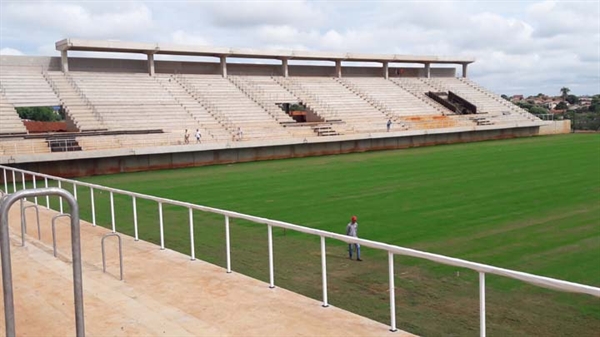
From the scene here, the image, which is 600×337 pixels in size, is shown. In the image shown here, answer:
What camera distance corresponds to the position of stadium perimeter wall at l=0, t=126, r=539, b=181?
26344mm

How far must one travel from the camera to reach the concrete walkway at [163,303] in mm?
6129

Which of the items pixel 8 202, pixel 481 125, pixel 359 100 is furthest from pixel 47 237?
pixel 481 125

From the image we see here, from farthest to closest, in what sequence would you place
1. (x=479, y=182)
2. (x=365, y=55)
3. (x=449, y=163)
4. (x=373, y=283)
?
(x=365, y=55) < (x=449, y=163) < (x=479, y=182) < (x=373, y=283)

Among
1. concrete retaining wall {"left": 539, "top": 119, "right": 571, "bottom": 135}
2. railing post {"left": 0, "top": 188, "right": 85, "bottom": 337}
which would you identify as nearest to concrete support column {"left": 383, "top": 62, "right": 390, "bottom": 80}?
concrete retaining wall {"left": 539, "top": 119, "right": 571, "bottom": 135}

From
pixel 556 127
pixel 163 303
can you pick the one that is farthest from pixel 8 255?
pixel 556 127

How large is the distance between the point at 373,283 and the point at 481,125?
4071 centimetres

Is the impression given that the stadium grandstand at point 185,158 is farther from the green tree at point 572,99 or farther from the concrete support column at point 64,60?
the green tree at point 572,99

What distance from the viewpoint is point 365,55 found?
50.3 metres

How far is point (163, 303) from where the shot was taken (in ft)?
23.2

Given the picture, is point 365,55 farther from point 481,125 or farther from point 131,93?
point 131,93

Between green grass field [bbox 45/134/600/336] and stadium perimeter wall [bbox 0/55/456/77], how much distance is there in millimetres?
15705

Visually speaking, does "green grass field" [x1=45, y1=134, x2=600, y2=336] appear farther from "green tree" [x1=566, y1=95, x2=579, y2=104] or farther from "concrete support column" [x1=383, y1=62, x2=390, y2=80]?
"green tree" [x1=566, y1=95, x2=579, y2=104]

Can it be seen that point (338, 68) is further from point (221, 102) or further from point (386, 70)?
point (221, 102)

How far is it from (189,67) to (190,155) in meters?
16.0
